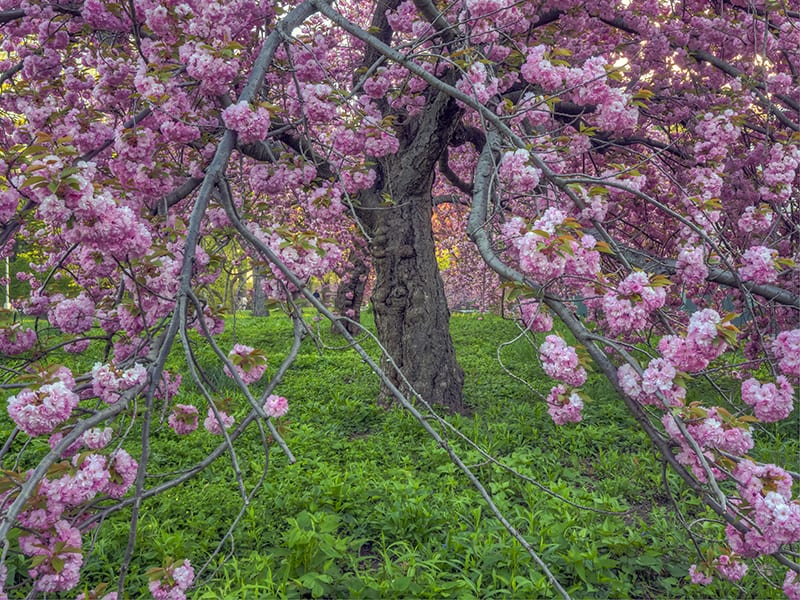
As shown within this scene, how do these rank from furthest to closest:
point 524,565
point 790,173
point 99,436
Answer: point 790,173, point 524,565, point 99,436

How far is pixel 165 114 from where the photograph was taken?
2.41m

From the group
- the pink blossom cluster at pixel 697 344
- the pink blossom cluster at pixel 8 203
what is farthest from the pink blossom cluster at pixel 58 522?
the pink blossom cluster at pixel 697 344

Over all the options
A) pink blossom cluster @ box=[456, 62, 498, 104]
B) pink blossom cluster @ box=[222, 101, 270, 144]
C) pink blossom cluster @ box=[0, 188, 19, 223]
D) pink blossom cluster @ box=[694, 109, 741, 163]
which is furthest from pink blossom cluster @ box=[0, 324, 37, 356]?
pink blossom cluster @ box=[694, 109, 741, 163]

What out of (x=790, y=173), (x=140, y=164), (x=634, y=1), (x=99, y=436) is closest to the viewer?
(x=99, y=436)

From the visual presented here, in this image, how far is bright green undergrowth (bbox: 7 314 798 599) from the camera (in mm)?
2424

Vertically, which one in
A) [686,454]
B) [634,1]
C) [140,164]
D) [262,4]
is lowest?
[686,454]

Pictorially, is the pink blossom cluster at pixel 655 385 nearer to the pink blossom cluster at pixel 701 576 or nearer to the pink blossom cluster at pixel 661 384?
the pink blossom cluster at pixel 661 384

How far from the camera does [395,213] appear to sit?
4.90 metres

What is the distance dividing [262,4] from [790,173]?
321cm

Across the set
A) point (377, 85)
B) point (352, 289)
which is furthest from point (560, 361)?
point (352, 289)

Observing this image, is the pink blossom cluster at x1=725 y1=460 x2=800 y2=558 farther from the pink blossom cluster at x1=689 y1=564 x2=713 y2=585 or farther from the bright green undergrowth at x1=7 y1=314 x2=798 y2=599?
the pink blossom cluster at x1=689 y1=564 x2=713 y2=585

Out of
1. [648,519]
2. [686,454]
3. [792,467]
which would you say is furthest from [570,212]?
[792,467]

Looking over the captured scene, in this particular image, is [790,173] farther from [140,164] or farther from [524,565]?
[140,164]

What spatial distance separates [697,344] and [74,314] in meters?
2.36
